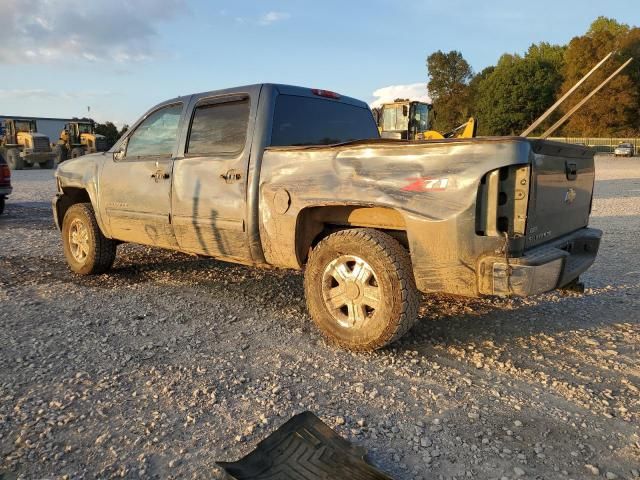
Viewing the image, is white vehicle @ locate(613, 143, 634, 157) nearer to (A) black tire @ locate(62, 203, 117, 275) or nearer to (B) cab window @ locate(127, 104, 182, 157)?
(B) cab window @ locate(127, 104, 182, 157)

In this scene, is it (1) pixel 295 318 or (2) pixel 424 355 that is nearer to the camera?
(2) pixel 424 355

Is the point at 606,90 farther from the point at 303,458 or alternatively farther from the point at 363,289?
the point at 303,458

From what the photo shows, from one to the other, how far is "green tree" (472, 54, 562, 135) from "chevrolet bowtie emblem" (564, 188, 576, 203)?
203 ft

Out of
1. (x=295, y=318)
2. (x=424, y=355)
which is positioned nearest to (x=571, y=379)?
(x=424, y=355)

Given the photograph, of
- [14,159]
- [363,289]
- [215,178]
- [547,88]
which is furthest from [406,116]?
[547,88]

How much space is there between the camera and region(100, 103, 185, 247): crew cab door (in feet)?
16.6

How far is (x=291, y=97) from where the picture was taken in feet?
15.0

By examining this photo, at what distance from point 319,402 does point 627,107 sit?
61498 millimetres

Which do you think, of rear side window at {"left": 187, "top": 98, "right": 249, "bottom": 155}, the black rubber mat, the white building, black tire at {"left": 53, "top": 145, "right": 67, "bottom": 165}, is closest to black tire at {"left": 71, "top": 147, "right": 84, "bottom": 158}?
black tire at {"left": 53, "top": 145, "right": 67, "bottom": 165}

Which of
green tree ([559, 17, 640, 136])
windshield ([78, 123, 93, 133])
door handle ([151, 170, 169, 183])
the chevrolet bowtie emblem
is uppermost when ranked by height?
green tree ([559, 17, 640, 136])

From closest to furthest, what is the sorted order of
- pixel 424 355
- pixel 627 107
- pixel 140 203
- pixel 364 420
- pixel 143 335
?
1. pixel 364 420
2. pixel 424 355
3. pixel 143 335
4. pixel 140 203
5. pixel 627 107

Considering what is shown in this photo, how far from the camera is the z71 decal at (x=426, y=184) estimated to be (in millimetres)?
3230

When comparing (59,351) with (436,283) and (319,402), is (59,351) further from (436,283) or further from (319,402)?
(436,283)

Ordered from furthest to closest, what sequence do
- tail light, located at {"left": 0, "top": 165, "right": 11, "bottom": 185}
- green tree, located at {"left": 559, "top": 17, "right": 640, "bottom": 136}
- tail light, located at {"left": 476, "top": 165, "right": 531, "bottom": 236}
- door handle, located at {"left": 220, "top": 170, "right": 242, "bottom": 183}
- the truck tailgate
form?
green tree, located at {"left": 559, "top": 17, "right": 640, "bottom": 136} < tail light, located at {"left": 0, "top": 165, "right": 11, "bottom": 185} < door handle, located at {"left": 220, "top": 170, "right": 242, "bottom": 183} < the truck tailgate < tail light, located at {"left": 476, "top": 165, "right": 531, "bottom": 236}
